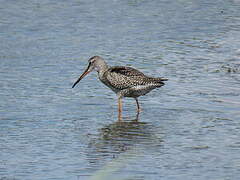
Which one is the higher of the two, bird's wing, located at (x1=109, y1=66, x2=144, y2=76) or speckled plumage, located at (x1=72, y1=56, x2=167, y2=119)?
bird's wing, located at (x1=109, y1=66, x2=144, y2=76)

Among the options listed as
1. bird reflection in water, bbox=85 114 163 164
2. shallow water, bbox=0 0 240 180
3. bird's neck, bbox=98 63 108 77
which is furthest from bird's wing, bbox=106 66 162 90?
bird reflection in water, bbox=85 114 163 164

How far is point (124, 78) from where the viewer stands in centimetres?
1144

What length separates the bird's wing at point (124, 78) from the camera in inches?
447

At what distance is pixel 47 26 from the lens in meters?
15.8

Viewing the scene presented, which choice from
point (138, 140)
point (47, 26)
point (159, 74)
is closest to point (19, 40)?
point (47, 26)

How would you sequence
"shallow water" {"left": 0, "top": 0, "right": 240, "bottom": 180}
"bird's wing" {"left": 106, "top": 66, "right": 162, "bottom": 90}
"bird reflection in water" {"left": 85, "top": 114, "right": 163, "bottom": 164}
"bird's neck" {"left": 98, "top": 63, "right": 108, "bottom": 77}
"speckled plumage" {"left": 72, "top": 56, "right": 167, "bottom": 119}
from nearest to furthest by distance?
"shallow water" {"left": 0, "top": 0, "right": 240, "bottom": 180}, "bird reflection in water" {"left": 85, "top": 114, "right": 163, "bottom": 164}, "speckled plumage" {"left": 72, "top": 56, "right": 167, "bottom": 119}, "bird's wing" {"left": 106, "top": 66, "right": 162, "bottom": 90}, "bird's neck" {"left": 98, "top": 63, "right": 108, "bottom": 77}

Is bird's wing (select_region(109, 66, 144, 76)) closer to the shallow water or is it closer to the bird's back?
the bird's back

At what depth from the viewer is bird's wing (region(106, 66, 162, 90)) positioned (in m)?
11.4

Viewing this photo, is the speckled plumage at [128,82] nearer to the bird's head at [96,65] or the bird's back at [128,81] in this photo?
the bird's back at [128,81]

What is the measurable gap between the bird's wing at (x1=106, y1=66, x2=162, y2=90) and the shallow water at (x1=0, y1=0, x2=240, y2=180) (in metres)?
0.36

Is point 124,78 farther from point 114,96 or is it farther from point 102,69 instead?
point 114,96

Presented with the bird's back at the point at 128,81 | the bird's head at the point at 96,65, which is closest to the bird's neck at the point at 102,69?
the bird's head at the point at 96,65

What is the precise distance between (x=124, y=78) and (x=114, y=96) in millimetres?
664

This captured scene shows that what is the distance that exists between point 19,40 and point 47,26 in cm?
111
